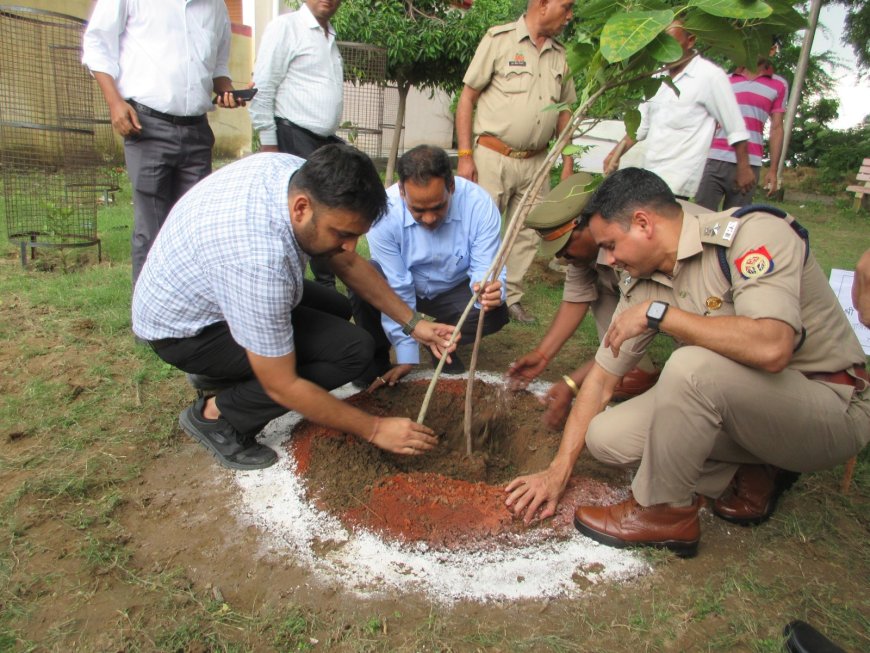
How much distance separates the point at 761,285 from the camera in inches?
75.0

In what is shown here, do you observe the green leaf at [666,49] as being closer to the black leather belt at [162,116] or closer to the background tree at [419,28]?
the black leather belt at [162,116]

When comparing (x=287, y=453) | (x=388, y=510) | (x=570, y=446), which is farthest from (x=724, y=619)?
(x=287, y=453)

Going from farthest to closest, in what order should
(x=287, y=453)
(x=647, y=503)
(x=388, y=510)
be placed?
(x=287, y=453) → (x=388, y=510) → (x=647, y=503)

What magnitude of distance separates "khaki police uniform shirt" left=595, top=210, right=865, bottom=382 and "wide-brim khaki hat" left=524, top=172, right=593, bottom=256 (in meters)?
0.47

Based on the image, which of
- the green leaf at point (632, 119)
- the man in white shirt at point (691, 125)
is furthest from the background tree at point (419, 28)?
the green leaf at point (632, 119)

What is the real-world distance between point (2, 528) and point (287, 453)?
1.02 meters

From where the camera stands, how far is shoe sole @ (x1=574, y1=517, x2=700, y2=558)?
2.18 metres

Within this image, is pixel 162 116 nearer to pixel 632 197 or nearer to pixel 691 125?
pixel 632 197

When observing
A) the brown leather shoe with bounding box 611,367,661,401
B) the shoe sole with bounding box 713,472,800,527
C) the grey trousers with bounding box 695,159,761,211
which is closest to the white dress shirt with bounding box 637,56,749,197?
the grey trousers with bounding box 695,159,761,211

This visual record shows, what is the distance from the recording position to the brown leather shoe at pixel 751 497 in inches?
92.6

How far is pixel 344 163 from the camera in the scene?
199 cm

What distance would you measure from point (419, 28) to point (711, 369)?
596 cm

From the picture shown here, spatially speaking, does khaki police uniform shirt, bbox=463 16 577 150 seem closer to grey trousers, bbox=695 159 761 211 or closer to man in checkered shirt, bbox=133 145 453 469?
grey trousers, bbox=695 159 761 211

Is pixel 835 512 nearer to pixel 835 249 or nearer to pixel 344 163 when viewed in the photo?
pixel 344 163
